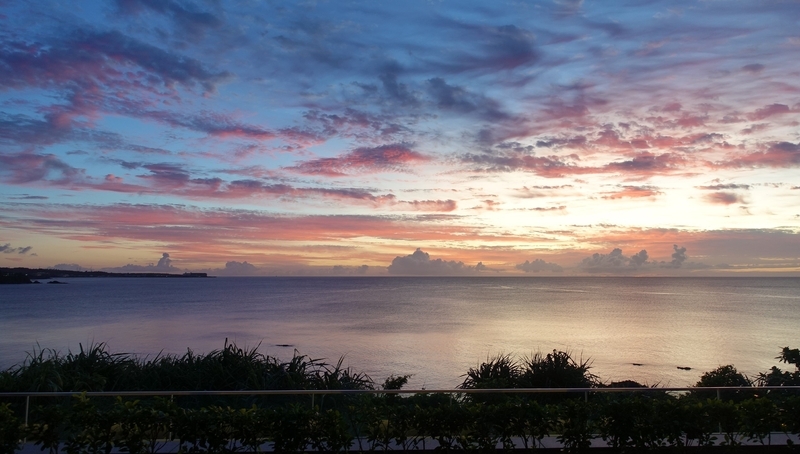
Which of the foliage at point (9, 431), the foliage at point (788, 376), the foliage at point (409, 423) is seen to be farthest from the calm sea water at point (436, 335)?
the foliage at point (9, 431)

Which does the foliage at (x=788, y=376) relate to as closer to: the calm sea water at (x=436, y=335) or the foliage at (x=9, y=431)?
the foliage at (x=9, y=431)

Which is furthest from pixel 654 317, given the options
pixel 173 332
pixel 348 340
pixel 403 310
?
pixel 173 332

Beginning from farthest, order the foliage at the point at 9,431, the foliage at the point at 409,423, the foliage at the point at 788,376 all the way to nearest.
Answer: the foliage at the point at 788,376 < the foliage at the point at 409,423 < the foliage at the point at 9,431

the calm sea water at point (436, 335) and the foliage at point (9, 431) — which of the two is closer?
the foliage at point (9, 431)

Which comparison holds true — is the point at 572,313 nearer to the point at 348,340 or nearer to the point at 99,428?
the point at 348,340

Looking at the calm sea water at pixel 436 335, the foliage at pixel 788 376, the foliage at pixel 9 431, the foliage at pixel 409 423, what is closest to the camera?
the foliage at pixel 9 431

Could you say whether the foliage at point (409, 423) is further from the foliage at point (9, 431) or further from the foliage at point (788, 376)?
the foliage at point (788, 376)

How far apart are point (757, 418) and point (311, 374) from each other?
31.6 ft

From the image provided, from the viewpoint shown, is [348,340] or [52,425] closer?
[52,425]

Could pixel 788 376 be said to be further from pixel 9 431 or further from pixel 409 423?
pixel 9 431

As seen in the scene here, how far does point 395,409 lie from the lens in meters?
6.96

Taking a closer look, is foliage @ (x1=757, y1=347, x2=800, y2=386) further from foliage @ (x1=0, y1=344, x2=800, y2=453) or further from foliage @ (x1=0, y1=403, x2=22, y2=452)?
foliage @ (x1=0, y1=403, x2=22, y2=452)

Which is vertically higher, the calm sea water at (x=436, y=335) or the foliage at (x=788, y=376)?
the foliage at (x=788, y=376)

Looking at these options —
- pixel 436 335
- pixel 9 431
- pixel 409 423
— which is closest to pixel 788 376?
pixel 409 423
